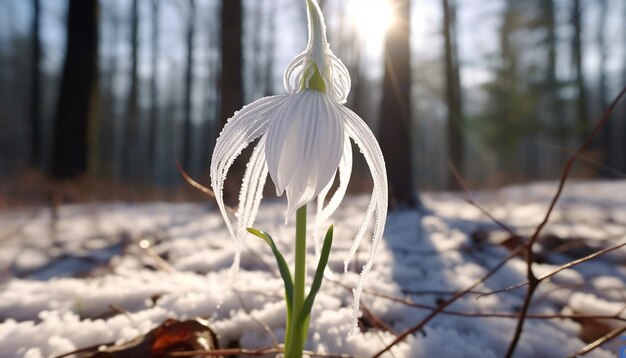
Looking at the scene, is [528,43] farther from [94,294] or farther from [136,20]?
[94,294]

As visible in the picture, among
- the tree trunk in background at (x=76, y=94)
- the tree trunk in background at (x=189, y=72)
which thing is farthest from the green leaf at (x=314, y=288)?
the tree trunk in background at (x=189, y=72)

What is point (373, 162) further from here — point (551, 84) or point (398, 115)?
point (551, 84)

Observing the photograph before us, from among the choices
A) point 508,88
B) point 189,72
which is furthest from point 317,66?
point 508,88

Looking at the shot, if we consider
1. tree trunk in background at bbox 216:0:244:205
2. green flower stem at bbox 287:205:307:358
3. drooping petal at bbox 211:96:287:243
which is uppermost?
tree trunk in background at bbox 216:0:244:205

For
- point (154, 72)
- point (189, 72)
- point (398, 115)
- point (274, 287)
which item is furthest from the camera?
point (154, 72)

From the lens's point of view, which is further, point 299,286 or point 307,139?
point 299,286

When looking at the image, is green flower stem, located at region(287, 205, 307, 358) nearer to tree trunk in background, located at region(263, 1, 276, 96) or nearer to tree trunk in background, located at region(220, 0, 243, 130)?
tree trunk in background, located at region(220, 0, 243, 130)

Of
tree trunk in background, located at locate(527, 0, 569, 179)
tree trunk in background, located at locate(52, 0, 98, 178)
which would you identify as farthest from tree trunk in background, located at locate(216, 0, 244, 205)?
tree trunk in background, located at locate(527, 0, 569, 179)

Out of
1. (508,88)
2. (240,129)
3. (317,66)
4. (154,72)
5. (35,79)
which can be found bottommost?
(240,129)

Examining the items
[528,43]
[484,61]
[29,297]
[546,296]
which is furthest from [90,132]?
[528,43]
